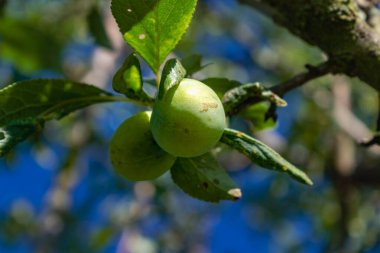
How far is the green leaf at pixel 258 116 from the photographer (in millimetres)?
1492

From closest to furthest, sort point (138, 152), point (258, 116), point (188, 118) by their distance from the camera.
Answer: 1. point (188, 118)
2. point (138, 152)
3. point (258, 116)

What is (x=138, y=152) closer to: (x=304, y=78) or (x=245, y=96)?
(x=245, y=96)

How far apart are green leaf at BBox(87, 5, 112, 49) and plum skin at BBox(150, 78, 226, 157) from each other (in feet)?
4.39

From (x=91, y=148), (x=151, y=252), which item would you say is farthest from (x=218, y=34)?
(x=151, y=252)

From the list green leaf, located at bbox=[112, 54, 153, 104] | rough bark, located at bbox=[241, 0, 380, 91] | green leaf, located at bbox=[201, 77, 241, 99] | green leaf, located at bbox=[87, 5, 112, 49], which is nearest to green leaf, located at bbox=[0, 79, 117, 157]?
green leaf, located at bbox=[112, 54, 153, 104]

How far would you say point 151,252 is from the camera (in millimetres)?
5344

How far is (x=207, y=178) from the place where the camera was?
4.41ft

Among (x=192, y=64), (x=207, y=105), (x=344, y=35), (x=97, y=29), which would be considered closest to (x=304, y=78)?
(x=344, y=35)

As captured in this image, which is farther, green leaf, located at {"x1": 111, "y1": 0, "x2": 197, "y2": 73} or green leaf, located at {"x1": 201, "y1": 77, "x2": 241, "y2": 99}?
green leaf, located at {"x1": 201, "y1": 77, "x2": 241, "y2": 99}

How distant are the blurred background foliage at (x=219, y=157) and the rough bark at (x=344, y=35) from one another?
1.23 m

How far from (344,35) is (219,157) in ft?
6.62

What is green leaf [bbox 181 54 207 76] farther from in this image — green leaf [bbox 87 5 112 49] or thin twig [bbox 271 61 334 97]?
green leaf [bbox 87 5 112 49]

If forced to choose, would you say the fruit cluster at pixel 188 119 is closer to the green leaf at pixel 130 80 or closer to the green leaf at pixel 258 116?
the green leaf at pixel 130 80

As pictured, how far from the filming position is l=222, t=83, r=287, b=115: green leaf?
1.33 meters
